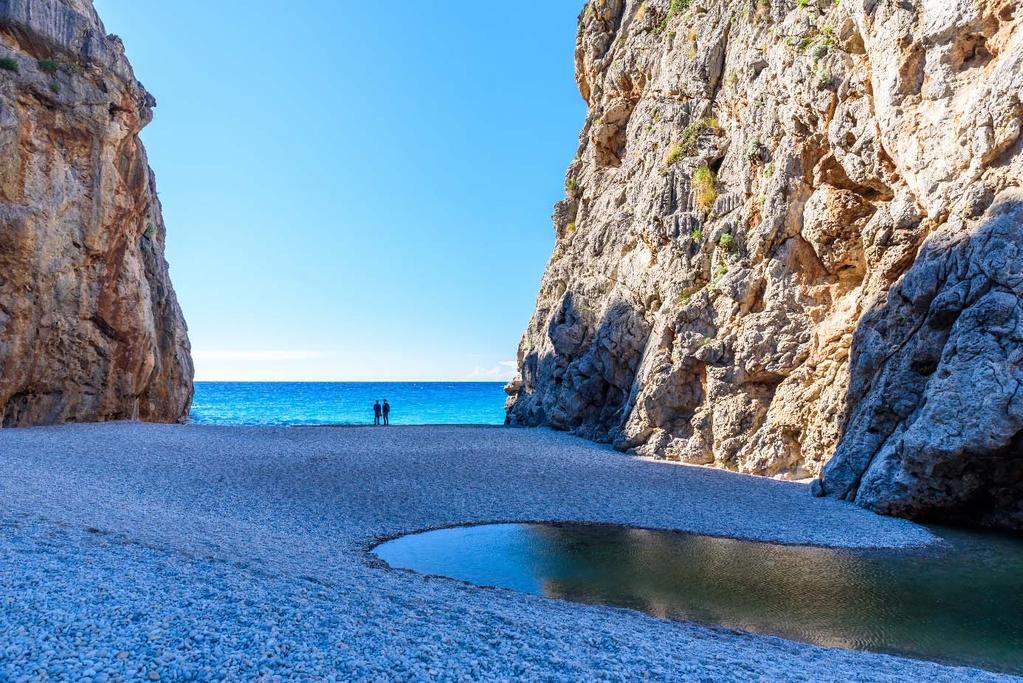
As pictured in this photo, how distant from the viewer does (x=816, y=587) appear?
972 centimetres

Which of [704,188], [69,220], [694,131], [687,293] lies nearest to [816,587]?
[687,293]

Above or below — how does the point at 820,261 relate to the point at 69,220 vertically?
below

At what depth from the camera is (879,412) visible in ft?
50.8

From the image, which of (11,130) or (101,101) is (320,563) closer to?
(11,130)

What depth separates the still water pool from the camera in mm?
8086

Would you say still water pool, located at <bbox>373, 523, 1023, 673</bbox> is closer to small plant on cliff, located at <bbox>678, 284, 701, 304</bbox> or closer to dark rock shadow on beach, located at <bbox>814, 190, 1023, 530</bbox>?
dark rock shadow on beach, located at <bbox>814, 190, 1023, 530</bbox>

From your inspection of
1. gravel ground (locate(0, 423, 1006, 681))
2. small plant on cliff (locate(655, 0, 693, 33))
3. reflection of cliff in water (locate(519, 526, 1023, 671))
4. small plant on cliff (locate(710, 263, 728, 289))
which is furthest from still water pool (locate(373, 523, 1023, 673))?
small plant on cliff (locate(655, 0, 693, 33))

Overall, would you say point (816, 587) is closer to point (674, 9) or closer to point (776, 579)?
point (776, 579)

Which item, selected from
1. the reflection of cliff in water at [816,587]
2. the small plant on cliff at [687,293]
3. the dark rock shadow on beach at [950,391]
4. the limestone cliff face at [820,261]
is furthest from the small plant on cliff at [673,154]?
the reflection of cliff in water at [816,587]

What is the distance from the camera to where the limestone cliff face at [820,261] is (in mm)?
13836

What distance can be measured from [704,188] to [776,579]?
18.4 metres

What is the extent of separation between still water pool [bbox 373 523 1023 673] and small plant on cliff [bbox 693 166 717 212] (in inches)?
589

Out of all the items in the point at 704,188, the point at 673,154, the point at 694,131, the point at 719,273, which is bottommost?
the point at 719,273

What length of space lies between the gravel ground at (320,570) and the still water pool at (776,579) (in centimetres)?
78
